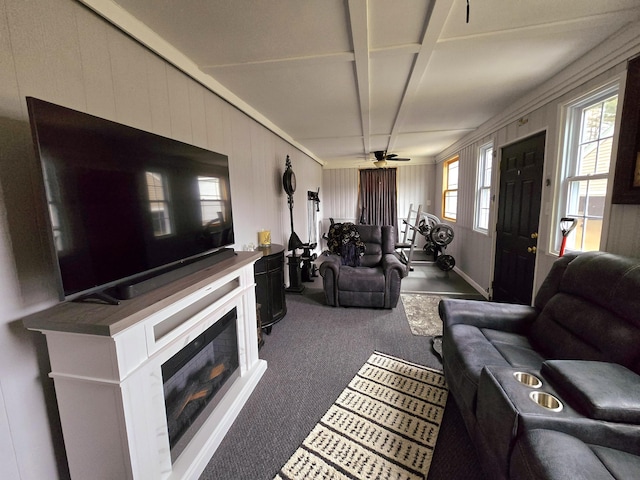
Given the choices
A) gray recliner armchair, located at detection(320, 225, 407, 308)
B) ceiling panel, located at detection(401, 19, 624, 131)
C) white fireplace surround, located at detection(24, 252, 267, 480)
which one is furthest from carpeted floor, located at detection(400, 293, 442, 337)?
ceiling panel, located at detection(401, 19, 624, 131)

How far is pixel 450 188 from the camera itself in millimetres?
5902

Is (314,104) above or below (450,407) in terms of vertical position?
above

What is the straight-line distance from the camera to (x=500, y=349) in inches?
64.1

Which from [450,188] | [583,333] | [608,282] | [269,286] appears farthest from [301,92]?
[450,188]

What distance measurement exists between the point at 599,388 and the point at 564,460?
361mm

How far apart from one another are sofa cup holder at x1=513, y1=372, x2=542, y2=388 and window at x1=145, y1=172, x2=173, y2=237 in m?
1.83

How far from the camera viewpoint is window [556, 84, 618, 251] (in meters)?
2.01

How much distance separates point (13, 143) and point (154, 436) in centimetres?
132

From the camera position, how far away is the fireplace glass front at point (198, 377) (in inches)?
54.3

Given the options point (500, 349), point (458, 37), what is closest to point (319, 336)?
point (500, 349)

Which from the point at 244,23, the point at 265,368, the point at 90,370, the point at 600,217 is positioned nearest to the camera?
the point at 90,370

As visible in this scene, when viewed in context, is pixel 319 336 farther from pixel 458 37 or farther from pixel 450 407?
pixel 458 37

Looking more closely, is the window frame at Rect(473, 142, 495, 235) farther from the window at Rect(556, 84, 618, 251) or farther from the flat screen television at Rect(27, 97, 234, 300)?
the flat screen television at Rect(27, 97, 234, 300)

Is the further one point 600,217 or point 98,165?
point 600,217
